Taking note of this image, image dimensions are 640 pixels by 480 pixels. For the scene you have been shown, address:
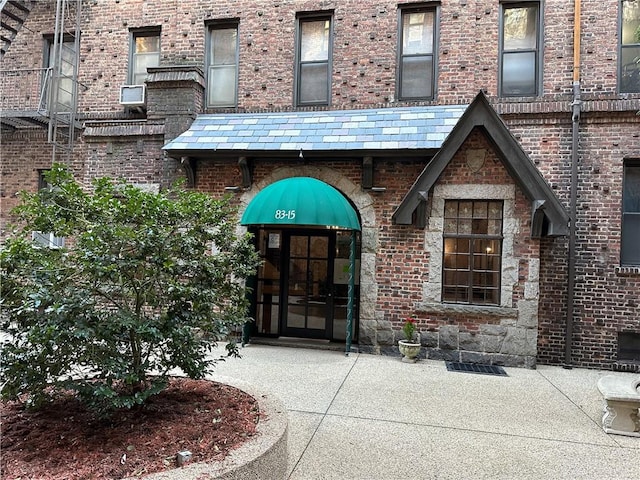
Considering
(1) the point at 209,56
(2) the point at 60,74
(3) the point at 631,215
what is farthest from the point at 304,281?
(2) the point at 60,74

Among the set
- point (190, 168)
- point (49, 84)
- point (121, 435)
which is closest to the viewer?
point (121, 435)

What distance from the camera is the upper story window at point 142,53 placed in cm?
1029

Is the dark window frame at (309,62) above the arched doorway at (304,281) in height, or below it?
above

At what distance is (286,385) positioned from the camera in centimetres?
599

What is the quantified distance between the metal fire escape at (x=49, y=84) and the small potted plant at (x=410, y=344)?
8937 millimetres

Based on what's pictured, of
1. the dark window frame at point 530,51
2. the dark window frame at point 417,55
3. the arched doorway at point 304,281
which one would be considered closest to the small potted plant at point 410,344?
the arched doorway at point 304,281

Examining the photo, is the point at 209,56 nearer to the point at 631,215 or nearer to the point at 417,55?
the point at 417,55

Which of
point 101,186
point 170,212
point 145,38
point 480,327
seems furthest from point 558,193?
point 145,38

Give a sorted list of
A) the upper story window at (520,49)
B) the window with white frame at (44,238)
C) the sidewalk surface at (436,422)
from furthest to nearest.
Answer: the upper story window at (520,49) < the sidewalk surface at (436,422) < the window with white frame at (44,238)

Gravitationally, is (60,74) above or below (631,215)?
above

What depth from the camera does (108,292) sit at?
3523 millimetres

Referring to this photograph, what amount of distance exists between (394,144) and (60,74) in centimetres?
832

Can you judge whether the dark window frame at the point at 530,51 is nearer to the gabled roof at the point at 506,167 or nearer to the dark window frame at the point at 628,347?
the gabled roof at the point at 506,167

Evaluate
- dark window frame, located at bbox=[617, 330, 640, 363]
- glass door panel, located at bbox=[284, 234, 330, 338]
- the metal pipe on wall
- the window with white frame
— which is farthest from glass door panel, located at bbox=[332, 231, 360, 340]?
the window with white frame
